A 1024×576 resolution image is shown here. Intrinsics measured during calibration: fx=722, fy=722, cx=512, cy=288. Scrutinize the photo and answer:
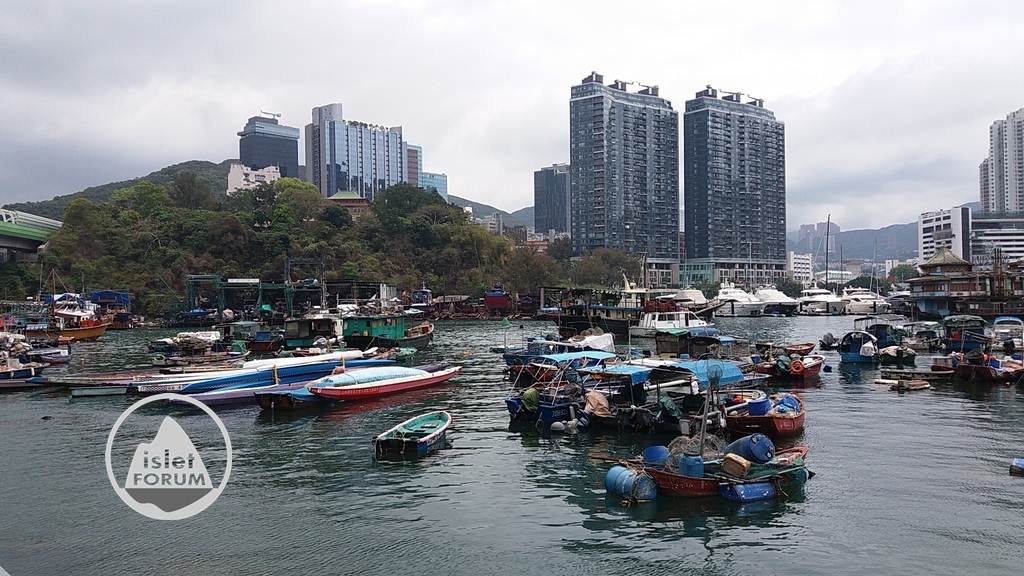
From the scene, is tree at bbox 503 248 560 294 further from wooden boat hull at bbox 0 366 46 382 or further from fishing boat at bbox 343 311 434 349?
wooden boat hull at bbox 0 366 46 382

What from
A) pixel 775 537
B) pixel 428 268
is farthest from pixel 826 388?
pixel 428 268

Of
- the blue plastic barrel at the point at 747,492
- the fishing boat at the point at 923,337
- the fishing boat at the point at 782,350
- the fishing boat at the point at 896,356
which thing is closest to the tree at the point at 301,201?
the fishing boat at the point at 782,350

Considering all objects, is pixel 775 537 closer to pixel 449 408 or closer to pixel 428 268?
pixel 449 408

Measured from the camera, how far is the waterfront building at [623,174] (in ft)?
610

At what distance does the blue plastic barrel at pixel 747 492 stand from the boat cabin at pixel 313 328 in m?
44.0

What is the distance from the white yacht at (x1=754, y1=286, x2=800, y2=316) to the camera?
445 ft

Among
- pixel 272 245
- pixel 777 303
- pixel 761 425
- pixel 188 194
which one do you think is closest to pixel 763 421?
pixel 761 425

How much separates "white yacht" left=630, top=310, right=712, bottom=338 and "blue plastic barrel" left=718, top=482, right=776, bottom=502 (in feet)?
144

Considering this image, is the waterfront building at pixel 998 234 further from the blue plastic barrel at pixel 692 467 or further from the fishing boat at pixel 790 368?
the blue plastic barrel at pixel 692 467

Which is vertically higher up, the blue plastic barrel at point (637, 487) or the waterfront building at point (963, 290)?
the waterfront building at point (963, 290)

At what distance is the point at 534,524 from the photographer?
1677 centimetres

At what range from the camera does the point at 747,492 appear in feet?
57.8

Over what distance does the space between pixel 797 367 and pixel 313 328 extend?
3680 centimetres

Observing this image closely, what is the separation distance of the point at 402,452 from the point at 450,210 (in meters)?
123
